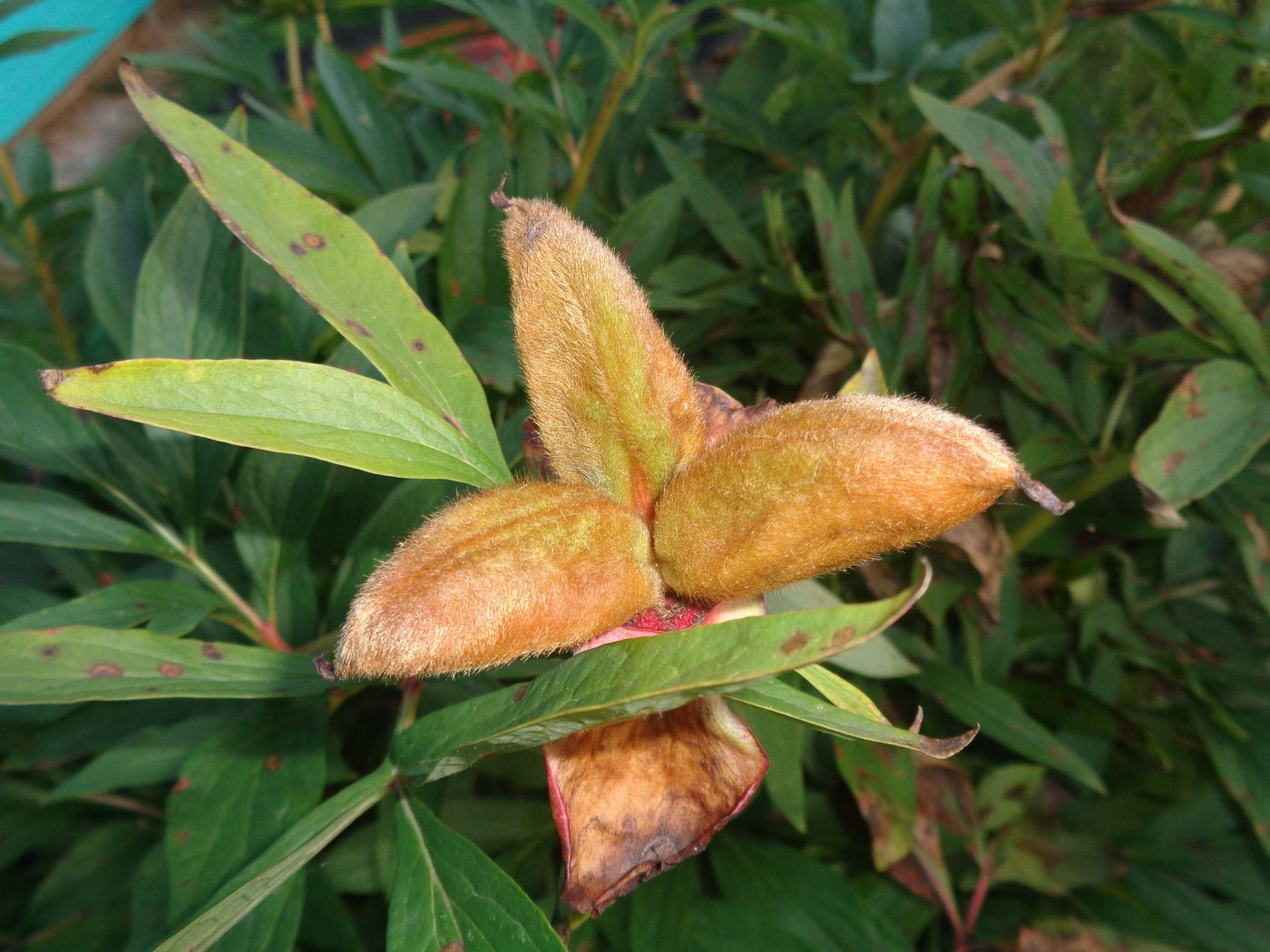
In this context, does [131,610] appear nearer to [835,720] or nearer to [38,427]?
[38,427]

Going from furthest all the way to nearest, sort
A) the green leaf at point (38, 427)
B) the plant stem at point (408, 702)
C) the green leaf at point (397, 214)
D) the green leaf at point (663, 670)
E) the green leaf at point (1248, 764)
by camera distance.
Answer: the green leaf at point (1248, 764)
the green leaf at point (397, 214)
the green leaf at point (38, 427)
the plant stem at point (408, 702)
the green leaf at point (663, 670)

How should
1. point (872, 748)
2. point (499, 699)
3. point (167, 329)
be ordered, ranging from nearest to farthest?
point (499, 699)
point (167, 329)
point (872, 748)

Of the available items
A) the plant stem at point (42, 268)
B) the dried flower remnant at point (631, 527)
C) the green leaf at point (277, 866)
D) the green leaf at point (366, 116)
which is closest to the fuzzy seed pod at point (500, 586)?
the dried flower remnant at point (631, 527)

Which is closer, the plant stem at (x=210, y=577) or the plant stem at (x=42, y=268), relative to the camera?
the plant stem at (x=210, y=577)

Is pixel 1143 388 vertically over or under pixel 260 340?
under

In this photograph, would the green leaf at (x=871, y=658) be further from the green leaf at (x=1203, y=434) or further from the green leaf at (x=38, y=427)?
the green leaf at (x=38, y=427)

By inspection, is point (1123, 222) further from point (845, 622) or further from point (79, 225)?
point (79, 225)

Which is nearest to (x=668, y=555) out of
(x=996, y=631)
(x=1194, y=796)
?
(x=996, y=631)
